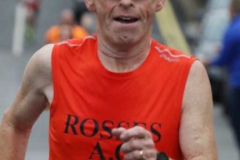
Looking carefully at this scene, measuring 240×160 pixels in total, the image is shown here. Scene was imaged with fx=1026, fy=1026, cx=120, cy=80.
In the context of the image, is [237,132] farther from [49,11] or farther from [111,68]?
[49,11]

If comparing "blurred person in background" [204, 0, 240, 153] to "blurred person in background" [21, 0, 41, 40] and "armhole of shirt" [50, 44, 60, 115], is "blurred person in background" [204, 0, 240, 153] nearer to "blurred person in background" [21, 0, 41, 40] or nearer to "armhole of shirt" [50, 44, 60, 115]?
"armhole of shirt" [50, 44, 60, 115]

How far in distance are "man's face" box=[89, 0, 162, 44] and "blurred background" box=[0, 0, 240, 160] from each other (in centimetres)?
948

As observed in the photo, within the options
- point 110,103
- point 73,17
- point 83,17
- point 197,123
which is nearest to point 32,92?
point 110,103

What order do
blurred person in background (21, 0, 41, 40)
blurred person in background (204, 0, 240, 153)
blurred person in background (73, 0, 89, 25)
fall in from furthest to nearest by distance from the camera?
blurred person in background (21, 0, 41, 40)
blurred person in background (73, 0, 89, 25)
blurred person in background (204, 0, 240, 153)

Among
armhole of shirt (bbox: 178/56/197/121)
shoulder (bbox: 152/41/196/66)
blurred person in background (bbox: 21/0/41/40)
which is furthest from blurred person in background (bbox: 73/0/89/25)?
armhole of shirt (bbox: 178/56/197/121)

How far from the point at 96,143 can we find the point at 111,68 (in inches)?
14.3

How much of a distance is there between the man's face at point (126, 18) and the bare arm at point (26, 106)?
367 millimetres

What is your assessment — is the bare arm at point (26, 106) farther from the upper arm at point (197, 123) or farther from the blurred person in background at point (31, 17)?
the blurred person in background at point (31, 17)

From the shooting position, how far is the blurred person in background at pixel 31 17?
26500mm

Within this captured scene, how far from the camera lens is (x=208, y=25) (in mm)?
18656

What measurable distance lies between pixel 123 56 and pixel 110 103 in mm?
225

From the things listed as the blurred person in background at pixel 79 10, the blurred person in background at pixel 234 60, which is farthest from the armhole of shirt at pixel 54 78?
the blurred person in background at pixel 79 10

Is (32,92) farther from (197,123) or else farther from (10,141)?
(197,123)

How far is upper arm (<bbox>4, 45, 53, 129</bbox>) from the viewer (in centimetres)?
465
